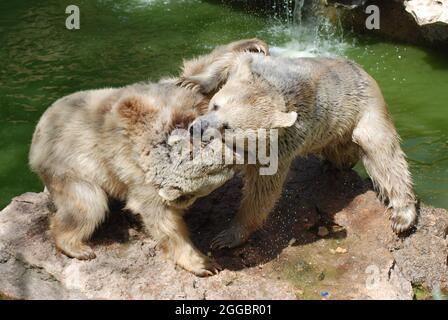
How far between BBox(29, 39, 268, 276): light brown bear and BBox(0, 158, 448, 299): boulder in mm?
192

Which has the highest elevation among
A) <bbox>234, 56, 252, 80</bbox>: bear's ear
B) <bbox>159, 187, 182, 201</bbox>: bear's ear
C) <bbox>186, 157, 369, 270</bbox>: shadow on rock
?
<bbox>234, 56, 252, 80</bbox>: bear's ear

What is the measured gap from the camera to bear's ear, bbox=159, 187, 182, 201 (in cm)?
458

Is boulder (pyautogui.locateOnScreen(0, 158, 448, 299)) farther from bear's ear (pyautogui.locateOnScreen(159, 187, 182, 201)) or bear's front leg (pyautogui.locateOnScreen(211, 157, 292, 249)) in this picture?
bear's ear (pyautogui.locateOnScreen(159, 187, 182, 201))

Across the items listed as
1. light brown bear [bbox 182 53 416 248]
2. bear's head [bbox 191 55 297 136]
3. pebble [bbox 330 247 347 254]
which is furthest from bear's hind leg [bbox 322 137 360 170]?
bear's head [bbox 191 55 297 136]

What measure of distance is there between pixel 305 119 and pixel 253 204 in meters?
0.86

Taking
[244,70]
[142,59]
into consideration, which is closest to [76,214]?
[244,70]

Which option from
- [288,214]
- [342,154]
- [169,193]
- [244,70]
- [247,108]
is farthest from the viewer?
[342,154]

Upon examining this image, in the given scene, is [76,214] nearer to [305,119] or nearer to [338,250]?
[305,119]

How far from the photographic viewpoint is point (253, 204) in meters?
5.23

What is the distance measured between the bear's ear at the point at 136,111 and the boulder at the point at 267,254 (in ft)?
3.68

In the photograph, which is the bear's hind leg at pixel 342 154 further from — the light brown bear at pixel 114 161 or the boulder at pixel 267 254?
the light brown bear at pixel 114 161

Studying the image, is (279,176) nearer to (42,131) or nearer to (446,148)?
(42,131)

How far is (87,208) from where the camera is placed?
5035 mm

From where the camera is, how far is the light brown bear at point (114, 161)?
188 inches
